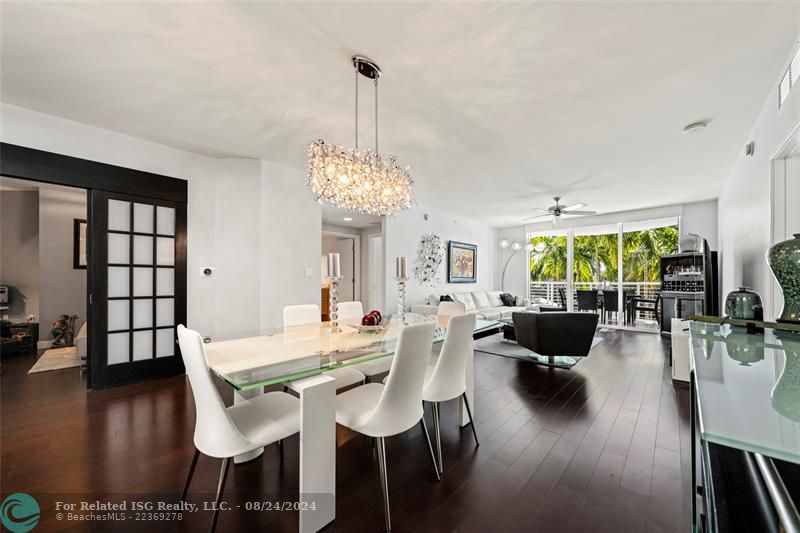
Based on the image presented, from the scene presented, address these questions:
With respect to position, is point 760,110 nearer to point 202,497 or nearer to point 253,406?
point 253,406

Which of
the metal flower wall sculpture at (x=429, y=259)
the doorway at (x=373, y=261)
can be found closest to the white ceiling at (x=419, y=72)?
the metal flower wall sculpture at (x=429, y=259)

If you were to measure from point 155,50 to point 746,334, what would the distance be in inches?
144

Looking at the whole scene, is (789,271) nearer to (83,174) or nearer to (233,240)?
(233,240)

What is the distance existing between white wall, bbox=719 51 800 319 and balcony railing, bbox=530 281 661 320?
10.5ft

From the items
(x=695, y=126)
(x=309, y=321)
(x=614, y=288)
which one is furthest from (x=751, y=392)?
(x=614, y=288)

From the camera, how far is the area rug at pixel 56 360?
3697 millimetres

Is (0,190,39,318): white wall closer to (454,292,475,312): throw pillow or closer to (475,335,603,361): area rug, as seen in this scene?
(475,335,603,361): area rug

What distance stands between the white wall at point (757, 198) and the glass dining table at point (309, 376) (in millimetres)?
2631

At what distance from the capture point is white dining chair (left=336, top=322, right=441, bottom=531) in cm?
147

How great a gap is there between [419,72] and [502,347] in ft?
13.2

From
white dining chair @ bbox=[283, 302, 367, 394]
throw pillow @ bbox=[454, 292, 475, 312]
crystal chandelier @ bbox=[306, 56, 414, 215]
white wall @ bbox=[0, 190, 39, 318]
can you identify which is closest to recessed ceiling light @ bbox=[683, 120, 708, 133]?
crystal chandelier @ bbox=[306, 56, 414, 215]

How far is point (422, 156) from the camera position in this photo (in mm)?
3584

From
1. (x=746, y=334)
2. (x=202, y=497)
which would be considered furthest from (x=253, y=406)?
(x=746, y=334)

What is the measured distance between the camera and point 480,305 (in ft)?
22.5
